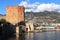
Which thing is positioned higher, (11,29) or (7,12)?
(7,12)

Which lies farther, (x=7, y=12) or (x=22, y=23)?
(x=7, y=12)

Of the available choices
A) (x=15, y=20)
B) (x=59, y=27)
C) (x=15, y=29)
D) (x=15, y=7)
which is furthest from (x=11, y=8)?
(x=59, y=27)

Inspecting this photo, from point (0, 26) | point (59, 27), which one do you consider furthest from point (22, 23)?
point (59, 27)

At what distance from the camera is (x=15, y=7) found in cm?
14375

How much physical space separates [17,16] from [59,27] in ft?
167

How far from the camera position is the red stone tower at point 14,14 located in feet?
437

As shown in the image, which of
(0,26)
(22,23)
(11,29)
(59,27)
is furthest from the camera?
(59,27)

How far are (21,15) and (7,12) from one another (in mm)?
9796

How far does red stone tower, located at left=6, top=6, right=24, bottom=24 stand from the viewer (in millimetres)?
133150

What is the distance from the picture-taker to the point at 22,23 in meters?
128

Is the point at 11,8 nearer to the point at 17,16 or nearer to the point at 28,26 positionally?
the point at 17,16

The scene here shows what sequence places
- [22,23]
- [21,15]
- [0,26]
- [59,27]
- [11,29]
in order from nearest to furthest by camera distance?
1. [0,26]
2. [11,29]
3. [22,23]
4. [21,15]
5. [59,27]

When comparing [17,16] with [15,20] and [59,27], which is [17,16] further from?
[59,27]

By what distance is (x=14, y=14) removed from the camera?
464 feet
